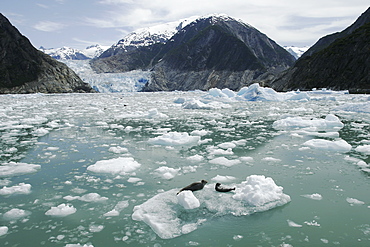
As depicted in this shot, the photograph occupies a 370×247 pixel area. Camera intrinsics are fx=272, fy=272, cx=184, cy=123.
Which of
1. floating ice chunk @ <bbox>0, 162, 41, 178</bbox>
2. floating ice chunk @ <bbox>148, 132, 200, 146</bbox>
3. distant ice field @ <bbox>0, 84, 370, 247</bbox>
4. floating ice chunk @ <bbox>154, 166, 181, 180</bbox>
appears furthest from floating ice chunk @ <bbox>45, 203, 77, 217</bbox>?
floating ice chunk @ <bbox>148, 132, 200, 146</bbox>

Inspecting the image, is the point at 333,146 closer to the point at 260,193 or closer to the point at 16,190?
the point at 260,193

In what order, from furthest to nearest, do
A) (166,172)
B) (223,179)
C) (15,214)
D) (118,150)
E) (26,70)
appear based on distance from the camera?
1. (26,70)
2. (118,150)
3. (166,172)
4. (223,179)
5. (15,214)

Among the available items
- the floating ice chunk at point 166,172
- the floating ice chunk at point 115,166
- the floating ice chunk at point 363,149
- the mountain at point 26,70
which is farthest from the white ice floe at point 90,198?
the mountain at point 26,70

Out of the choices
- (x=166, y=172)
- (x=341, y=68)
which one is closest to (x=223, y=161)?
(x=166, y=172)

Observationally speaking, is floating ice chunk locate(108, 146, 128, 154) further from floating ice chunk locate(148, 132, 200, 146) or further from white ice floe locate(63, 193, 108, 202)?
white ice floe locate(63, 193, 108, 202)

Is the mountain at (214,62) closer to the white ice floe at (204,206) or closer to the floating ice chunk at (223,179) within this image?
the floating ice chunk at (223,179)

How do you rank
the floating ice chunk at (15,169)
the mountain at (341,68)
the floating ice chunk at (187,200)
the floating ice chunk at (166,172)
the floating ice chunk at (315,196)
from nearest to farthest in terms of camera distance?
the floating ice chunk at (187,200) < the floating ice chunk at (315,196) < the floating ice chunk at (166,172) < the floating ice chunk at (15,169) < the mountain at (341,68)

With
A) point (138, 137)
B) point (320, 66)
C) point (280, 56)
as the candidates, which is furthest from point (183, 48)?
point (138, 137)
